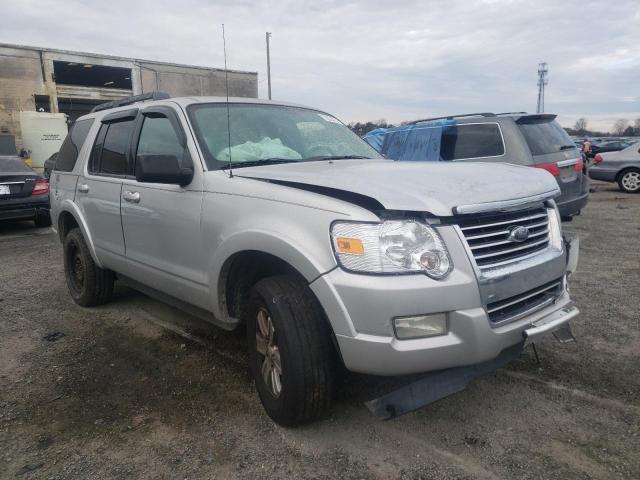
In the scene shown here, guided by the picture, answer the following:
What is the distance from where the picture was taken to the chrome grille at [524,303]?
2440 millimetres

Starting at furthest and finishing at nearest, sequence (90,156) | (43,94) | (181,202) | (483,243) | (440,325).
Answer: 1. (43,94)
2. (90,156)
3. (181,202)
4. (483,243)
5. (440,325)

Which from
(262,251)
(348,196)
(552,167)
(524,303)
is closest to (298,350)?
(262,251)

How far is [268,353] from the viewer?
2.86 meters

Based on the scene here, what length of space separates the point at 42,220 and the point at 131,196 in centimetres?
752

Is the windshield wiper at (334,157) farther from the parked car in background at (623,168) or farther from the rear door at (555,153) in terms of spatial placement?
the parked car in background at (623,168)

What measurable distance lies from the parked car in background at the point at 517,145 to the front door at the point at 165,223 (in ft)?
14.8

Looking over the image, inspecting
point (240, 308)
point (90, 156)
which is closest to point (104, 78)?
point (90, 156)

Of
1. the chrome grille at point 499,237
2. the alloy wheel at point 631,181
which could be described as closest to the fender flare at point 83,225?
the chrome grille at point 499,237

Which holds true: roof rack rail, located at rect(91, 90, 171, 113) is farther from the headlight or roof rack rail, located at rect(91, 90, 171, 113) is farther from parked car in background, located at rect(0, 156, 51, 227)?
parked car in background, located at rect(0, 156, 51, 227)

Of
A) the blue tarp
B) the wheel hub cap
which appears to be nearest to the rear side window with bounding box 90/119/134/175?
the wheel hub cap

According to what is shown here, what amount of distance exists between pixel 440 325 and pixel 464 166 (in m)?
1.17

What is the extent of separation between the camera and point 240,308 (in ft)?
10.6

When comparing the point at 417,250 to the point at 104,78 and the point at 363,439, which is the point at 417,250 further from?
the point at 104,78

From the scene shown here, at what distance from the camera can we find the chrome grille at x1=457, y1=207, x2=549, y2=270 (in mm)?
2438
